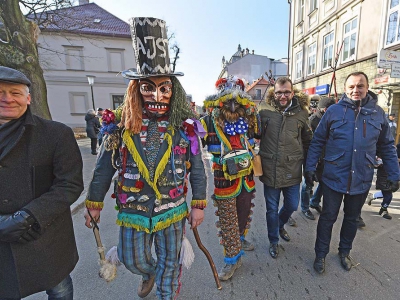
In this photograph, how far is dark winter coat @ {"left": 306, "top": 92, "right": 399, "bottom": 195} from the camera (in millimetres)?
2107

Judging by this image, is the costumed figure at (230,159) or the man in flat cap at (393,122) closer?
the costumed figure at (230,159)

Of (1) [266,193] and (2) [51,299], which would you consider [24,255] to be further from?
(1) [266,193]

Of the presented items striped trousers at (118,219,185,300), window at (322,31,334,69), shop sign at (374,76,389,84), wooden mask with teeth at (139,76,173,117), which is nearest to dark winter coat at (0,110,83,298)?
striped trousers at (118,219,185,300)

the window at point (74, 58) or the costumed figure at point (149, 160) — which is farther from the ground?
the window at point (74, 58)

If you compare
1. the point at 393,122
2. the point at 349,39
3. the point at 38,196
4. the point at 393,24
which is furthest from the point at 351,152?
the point at 349,39

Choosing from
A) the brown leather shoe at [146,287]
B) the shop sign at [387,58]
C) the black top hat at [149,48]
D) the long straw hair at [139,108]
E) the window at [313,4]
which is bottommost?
the brown leather shoe at [146,287]

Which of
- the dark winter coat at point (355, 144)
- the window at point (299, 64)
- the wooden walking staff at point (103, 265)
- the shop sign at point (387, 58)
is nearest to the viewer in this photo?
the wooden walking staff at point (103, 265)

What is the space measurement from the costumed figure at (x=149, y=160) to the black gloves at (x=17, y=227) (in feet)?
1.43

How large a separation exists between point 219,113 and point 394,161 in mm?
1812

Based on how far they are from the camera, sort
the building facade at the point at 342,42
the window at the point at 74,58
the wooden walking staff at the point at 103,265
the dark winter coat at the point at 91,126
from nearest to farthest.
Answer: the wooden walking staff at the point at 103,265 < the building facade at the point at 342,42 < the dark winter coat at the point at 91,126 < the window at the point at 74,58

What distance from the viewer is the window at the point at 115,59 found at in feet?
63.1

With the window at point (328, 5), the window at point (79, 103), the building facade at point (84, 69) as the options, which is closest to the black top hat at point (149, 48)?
the window at point (328, 5)

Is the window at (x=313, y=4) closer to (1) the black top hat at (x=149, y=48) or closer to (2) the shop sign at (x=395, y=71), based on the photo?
(2) the shop sign at (x=395, y=71)

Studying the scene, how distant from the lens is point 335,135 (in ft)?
7.17
